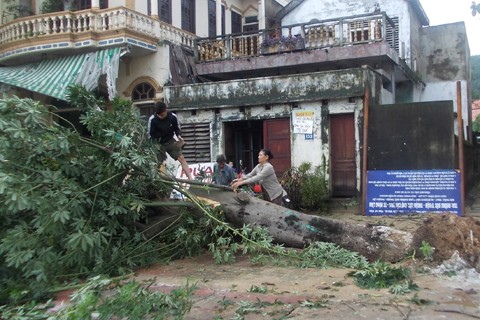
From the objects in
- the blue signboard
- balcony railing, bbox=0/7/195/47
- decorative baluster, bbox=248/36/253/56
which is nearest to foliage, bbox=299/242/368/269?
the blue signboard

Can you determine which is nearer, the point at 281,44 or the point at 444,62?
the point at 281,44

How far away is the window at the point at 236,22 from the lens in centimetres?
1922

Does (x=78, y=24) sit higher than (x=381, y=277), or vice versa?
(x=78, y=24)

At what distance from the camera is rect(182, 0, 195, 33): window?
16250 mm

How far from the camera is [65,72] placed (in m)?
12.9

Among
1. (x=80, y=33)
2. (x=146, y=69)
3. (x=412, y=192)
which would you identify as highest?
(x=80, y=33)

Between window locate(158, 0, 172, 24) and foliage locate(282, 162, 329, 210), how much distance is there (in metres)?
7.75

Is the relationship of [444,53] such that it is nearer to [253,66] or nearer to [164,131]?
[253,66]

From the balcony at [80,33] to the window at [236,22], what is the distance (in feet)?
19.0

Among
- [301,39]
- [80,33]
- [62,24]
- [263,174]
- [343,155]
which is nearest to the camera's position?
[263,174]

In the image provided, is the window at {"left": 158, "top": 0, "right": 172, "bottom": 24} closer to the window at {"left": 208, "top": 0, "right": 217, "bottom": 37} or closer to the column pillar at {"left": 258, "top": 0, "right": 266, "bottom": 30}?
the window at {"left": 208, "top": 0, "right": 217, "bottom": 37}

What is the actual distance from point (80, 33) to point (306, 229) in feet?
33.5

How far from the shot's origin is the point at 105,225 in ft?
16.9

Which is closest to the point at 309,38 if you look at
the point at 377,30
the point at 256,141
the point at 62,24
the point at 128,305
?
the point at 377,30
